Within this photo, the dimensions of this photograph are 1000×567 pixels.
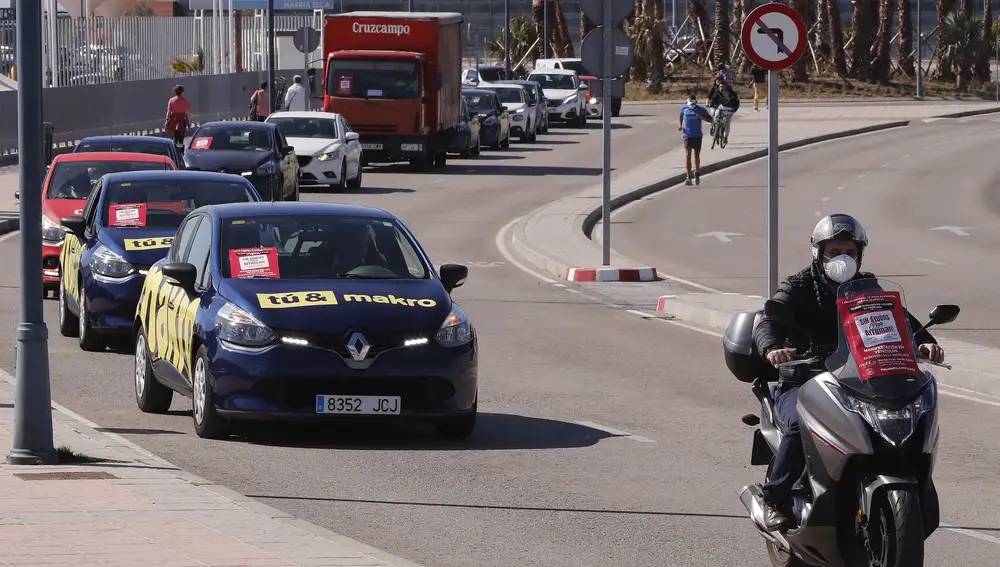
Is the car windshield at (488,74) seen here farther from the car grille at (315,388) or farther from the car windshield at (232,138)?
the car grille at (315,388)

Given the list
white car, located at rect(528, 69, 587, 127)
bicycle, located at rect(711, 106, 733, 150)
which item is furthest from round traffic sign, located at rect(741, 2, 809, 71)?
white car, located at rect(528, 69, 587, 127)

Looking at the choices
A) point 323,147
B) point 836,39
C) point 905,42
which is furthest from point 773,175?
point 905,42

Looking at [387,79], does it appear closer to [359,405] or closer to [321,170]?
[321,170]

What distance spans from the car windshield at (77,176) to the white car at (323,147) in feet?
44.1

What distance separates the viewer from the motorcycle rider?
7211 mm

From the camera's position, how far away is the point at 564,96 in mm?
64250

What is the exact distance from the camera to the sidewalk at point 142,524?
24.6 feet

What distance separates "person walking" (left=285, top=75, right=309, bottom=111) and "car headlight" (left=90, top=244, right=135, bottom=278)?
98.2 feet

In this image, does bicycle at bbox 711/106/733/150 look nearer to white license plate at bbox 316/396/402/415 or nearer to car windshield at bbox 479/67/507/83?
car windshield at bbox 479/67/507/83

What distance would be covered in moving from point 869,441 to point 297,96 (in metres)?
43.6

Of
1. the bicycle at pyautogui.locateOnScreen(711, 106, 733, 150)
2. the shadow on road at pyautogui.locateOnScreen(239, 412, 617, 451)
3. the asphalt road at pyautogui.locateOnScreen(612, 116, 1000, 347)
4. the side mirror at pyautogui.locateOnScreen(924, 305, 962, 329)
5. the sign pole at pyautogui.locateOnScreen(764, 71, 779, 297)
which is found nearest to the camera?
the side mirror at pyautogui.locateOnScreen(924, 305, 962, 329)

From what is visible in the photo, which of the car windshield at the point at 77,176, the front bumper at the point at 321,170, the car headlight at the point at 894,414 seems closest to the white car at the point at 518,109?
the front bumper at the point at 321,170

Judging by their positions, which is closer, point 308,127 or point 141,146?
point 141,146

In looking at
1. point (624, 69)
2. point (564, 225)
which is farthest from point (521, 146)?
point (624, 69)
